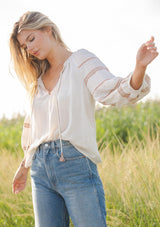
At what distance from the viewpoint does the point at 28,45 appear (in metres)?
2.15

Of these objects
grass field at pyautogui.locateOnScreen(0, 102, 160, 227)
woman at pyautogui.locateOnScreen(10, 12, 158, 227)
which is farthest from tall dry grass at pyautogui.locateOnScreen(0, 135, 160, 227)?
woman at pyautogui.locateOnScreen(10, 12, 158, 227)

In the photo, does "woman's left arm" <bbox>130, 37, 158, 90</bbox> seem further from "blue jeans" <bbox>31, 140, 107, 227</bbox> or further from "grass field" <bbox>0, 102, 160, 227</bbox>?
"grass field" <bbox>0, 102, 160, 227</bbox>

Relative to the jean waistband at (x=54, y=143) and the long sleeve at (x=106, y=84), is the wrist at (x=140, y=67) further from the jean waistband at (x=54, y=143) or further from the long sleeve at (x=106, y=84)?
the jean waistband at (x=54, y=143)

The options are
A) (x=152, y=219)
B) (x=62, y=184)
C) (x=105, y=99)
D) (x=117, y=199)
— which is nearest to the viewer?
(x=105, y=99)

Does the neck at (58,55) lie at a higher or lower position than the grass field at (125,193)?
higher

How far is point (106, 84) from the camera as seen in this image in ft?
5.89

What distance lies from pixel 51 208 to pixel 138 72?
1.02 meters

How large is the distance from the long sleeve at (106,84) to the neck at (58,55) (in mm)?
211

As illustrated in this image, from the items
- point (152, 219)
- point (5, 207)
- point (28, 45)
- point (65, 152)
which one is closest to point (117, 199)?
point (152, 219)

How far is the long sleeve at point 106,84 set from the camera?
1.72m

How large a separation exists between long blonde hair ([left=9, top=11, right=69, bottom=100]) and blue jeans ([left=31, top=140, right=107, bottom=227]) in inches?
21.2

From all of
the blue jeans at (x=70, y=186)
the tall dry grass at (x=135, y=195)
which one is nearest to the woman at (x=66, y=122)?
the blue jeans at (x=70, y=186)

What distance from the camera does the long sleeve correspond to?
5.63 feet

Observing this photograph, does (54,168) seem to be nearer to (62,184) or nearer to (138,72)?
(62,184)
